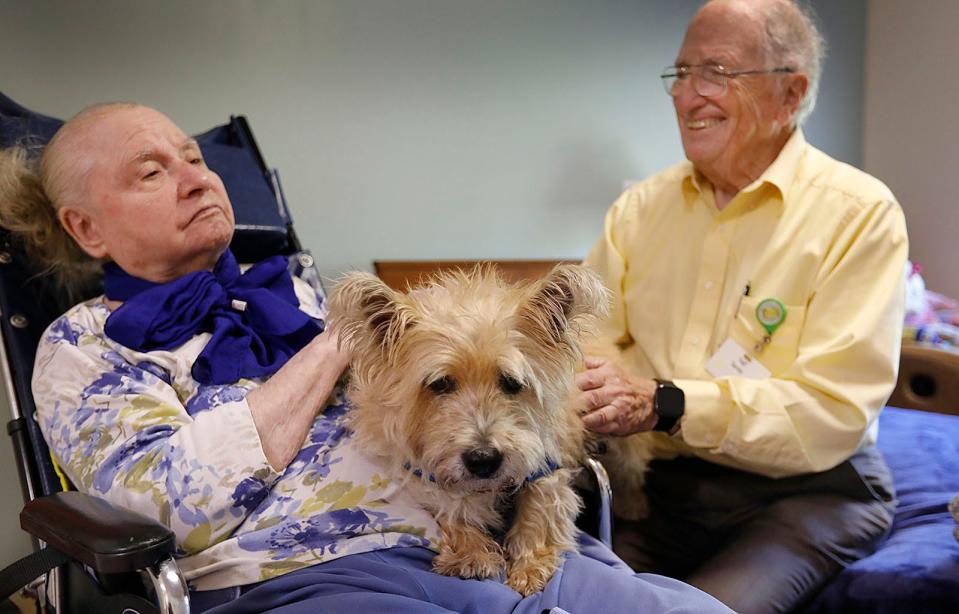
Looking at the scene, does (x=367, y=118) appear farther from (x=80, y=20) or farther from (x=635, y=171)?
(x=635, y=171)

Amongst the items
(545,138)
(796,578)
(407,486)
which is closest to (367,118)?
(545,138)

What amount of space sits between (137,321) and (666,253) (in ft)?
4.51

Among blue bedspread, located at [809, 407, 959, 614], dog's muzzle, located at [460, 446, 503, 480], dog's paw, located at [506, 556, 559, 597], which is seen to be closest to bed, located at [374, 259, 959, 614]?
blue bedspread, located at [809, 407, 959, 614]

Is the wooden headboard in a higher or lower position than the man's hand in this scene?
lower

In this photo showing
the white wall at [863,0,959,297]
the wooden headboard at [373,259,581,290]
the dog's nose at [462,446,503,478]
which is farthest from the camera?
the white wall at [863,0,959,297]

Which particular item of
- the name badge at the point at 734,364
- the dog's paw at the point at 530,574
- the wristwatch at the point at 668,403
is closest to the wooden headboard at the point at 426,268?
the name badge at the point at 734,364

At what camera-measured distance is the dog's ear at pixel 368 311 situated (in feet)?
4.06

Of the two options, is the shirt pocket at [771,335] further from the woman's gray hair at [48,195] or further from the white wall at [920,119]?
the white wall at [920,119]

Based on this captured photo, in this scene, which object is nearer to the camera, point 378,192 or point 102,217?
point 102,217

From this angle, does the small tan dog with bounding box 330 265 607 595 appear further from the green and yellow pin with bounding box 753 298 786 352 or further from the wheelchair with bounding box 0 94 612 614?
the green and yellow pin with bounding box 753 298 786 352

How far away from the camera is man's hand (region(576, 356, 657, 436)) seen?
1.52m

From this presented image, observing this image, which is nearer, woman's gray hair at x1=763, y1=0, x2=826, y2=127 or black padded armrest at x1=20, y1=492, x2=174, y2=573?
black padded armrest at x1=20, y1=492, x2=174, y2=573

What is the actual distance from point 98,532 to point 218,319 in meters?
0.58

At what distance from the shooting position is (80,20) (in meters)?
2.29
